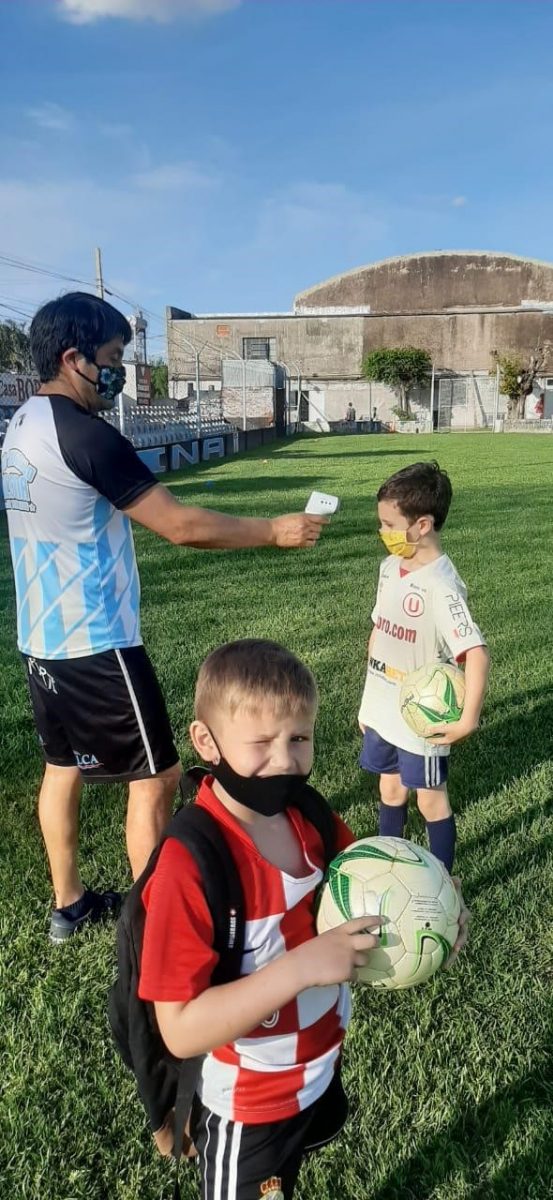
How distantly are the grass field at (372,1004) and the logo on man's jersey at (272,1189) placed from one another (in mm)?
619

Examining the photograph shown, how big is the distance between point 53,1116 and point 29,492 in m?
1.77

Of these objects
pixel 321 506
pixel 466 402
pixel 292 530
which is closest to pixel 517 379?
pixel 466 402

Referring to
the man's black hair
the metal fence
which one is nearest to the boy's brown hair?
the man's black hair

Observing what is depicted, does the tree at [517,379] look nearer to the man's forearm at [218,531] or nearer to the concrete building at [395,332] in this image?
the concrete building at [395,332]

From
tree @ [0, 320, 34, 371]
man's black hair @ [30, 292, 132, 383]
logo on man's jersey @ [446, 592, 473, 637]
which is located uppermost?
tree @ [0, 320, 34, 371]

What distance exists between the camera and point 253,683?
1.44 metres

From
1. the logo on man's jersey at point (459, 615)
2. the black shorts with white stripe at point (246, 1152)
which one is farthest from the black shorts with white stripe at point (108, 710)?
the black shorts with white stripe at point (246, 1152)

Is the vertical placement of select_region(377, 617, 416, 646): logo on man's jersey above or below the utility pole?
below

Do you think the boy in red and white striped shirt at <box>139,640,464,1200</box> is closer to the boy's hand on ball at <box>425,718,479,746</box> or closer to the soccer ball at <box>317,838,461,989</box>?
the soccer ball at <box>317,838,461,989</box>

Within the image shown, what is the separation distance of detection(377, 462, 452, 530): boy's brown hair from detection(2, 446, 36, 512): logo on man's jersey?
1201mm

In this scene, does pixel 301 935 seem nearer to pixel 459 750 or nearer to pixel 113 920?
pixel 113 920

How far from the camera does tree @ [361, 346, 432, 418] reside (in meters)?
55.7

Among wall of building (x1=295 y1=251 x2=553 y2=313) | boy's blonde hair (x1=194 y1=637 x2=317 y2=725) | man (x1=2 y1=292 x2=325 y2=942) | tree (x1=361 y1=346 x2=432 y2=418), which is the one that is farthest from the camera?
wall of building (x1=295 y1=251 x2=553 y2=313)

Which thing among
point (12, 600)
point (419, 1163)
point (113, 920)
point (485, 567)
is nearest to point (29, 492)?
point (113, 920)
